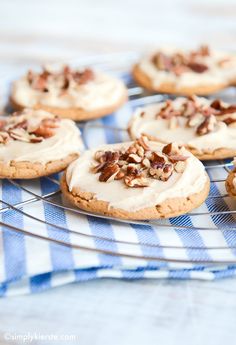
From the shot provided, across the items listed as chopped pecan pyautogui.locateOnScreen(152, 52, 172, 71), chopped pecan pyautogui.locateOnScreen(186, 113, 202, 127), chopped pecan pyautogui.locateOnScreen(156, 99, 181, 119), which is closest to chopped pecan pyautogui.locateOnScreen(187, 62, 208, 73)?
chopped pecan pyautogui.locateOnScreen(152, 52, 172, 71)

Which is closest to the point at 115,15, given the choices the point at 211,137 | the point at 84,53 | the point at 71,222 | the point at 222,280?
the point at 84,53

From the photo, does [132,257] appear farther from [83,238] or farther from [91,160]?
[91,160]

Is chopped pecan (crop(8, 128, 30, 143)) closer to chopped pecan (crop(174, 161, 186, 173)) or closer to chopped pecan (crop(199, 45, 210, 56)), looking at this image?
chopped pecan (crop(174, 161, 186, 173))

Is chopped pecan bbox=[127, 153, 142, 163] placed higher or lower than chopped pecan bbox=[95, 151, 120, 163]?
higher

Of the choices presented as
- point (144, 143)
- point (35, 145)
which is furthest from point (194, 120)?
point (35, 145)

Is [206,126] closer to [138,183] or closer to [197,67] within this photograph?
[138,183]

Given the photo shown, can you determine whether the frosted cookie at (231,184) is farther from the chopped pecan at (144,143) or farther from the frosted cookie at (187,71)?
the frosted cookie at (187,71)
